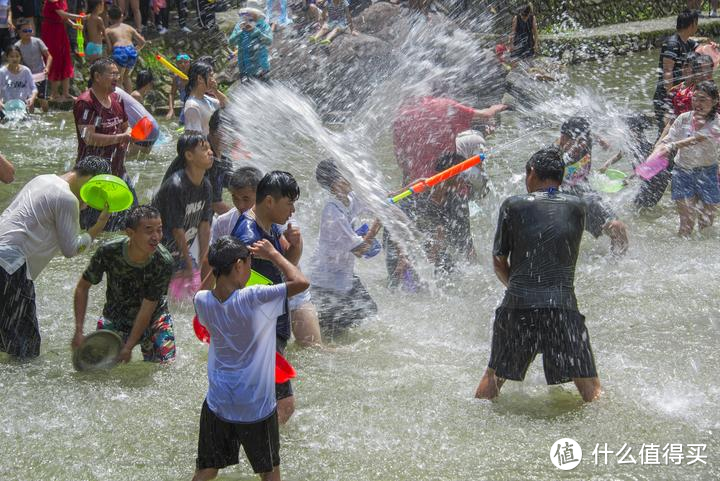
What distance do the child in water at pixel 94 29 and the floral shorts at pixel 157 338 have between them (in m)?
9.03

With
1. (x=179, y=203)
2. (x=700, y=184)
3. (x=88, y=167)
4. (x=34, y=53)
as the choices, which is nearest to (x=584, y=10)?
(x=34, y=53)

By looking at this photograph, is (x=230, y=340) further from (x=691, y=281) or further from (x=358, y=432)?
(x=691, y=281)

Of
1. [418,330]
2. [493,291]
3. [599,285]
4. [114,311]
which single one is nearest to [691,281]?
[599,285]

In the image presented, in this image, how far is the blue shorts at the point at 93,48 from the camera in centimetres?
1406

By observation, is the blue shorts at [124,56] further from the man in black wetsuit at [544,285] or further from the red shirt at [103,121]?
the man in black wetsuit at [544,285]

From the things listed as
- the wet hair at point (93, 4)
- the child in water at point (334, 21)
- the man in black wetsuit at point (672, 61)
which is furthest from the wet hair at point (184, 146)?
the child in water at point (334, 21)

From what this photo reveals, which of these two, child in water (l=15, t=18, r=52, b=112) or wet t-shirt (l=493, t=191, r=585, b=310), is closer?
wet t-shirt (l=493, t=191, r=585, b=310)

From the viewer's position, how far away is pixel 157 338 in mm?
5953

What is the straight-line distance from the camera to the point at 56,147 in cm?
1237

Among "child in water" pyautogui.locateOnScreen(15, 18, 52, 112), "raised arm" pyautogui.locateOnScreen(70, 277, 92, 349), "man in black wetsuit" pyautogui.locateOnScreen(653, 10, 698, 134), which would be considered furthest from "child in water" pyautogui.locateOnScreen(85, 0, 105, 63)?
"raised arm" pyautogui.locateOnScreen(70, 277, 92, 349)

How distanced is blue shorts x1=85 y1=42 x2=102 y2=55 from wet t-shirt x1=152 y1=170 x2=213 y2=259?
785 cm

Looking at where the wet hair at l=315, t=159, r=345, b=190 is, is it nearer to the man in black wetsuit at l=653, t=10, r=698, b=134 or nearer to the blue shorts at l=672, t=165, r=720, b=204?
the blue shorts at l=672, t=165, r=720, b=204

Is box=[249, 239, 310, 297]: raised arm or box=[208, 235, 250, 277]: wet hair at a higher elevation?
box=[208, 235, 250, 277]: wet hair

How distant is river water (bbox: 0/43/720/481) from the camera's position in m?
5.09
